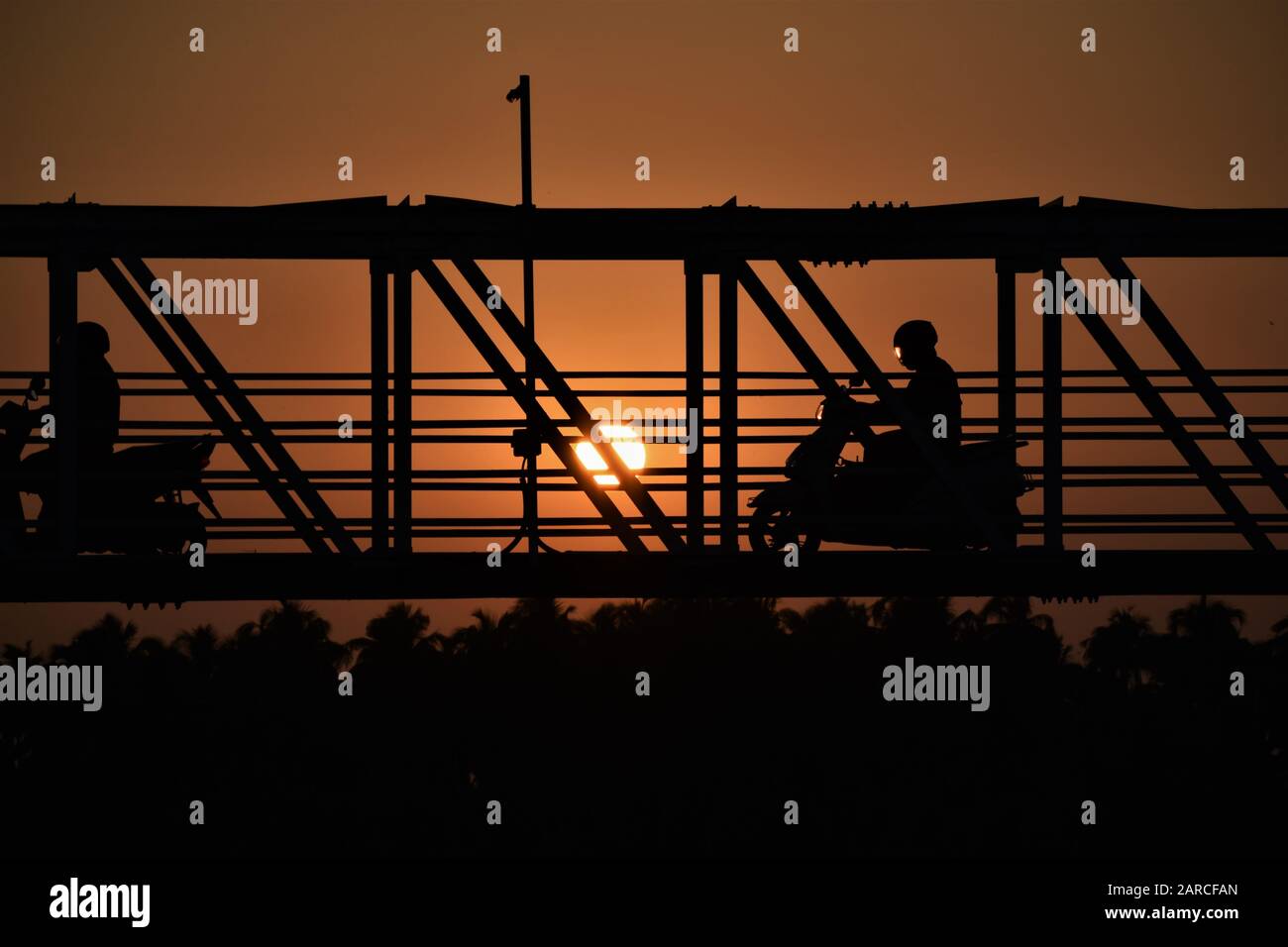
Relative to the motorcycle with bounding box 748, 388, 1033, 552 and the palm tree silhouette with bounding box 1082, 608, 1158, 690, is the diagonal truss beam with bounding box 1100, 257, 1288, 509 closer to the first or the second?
the motorcycle with bounding box 748, 388, 1033, 552

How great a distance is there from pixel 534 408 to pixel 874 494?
7.31 feet

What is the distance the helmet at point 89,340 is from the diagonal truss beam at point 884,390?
14.1 ft

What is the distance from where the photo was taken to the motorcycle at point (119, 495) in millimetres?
12031

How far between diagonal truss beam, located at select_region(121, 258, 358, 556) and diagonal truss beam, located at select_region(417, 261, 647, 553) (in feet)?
4.66

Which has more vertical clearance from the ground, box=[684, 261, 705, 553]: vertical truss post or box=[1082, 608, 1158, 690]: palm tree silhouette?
box=[684, 261, 705, 553]: vertical truss post

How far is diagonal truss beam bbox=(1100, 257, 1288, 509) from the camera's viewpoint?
39.9ft

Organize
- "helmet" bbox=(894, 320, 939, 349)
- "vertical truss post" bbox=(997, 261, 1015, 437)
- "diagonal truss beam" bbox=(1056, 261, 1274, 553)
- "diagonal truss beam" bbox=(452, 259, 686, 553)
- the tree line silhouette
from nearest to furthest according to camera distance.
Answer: "helmet" bbox=(894, 320, 939, 349)
"diagonal truss beam" bbox=(452, 259, 686, 553)
"diagonal truss beam" bbox=(1056, 261, 1274, 553)
"vertical truss post" bbox=(997, 261, 1015, 437)
the tree line silhouette

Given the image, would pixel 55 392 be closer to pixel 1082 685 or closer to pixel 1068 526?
pixel 1068 526

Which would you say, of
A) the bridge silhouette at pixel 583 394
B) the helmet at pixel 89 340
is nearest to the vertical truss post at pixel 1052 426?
the bridge silhouette at pixel 583 394

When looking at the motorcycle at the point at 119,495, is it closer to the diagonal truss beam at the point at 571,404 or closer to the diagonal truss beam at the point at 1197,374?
the diagonal truss beam at the point at 571,404

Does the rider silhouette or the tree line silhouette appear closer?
the rider silhouette

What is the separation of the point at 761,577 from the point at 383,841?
6012cm

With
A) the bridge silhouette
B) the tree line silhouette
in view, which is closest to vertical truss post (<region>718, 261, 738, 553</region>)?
the bridge silhouette
